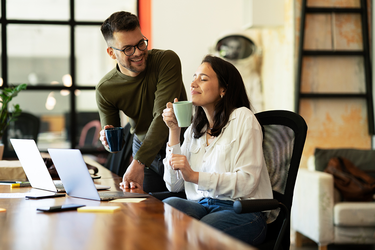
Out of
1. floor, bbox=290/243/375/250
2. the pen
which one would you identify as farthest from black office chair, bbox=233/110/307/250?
floor, bbox=290/243/375/250

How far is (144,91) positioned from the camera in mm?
2016

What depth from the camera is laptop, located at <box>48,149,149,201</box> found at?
121 cm

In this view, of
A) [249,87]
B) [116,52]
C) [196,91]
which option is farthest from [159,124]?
[249,87]

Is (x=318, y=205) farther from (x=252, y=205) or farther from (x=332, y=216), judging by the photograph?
(x=252, y=205)

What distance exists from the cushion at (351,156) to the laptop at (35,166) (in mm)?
2559

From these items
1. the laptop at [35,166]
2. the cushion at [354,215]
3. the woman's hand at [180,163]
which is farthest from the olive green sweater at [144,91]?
the cushion at [354,215]

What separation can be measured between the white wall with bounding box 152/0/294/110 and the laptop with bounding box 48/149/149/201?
10.3 ft

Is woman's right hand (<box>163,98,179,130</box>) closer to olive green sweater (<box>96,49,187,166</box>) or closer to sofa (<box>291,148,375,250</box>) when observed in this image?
olive green sweater (<box>96,49,187,166</box>)

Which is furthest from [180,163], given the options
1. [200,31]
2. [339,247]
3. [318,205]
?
[200,31]

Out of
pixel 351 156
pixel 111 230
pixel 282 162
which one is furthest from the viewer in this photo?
pixel 351 156

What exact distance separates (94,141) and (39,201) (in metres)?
3.59

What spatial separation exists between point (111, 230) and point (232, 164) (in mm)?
824

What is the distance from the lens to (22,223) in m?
0.94

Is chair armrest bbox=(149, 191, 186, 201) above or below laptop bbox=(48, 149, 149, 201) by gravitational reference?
below
